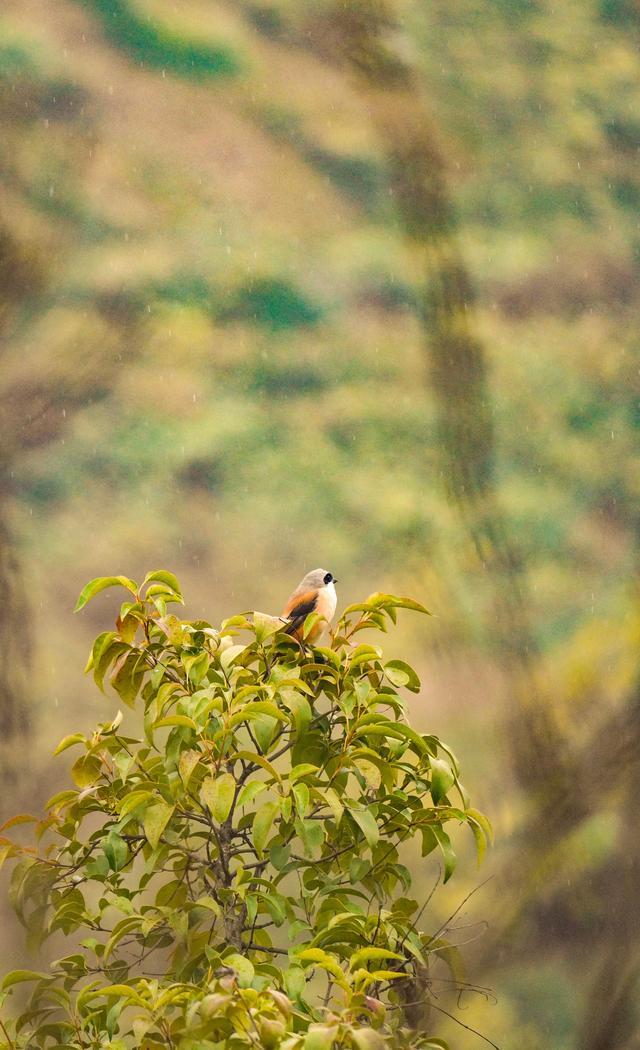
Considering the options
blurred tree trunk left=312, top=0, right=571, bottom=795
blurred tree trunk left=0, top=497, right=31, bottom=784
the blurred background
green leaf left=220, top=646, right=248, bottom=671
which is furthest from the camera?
blurred tree trunk left=312, top=0, right=571, bottom=795

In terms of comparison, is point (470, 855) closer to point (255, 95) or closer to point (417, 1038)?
point (417, 1038)

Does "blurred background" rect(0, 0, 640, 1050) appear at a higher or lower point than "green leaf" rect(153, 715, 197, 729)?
higher

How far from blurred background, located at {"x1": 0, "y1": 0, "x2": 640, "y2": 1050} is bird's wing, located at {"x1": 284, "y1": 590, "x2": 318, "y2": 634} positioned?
0.66 meters

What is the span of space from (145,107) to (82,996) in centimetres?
182

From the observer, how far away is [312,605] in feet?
6.16

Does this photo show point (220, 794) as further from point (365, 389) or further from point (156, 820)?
point (365, 389)

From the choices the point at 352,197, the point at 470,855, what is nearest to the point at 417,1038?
the point at 470,855

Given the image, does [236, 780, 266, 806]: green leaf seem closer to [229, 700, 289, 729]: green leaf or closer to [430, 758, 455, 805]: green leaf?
[229, 700, 289, 729]: green leaf

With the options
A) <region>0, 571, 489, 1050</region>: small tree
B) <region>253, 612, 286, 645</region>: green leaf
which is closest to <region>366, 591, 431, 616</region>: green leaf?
<region>0, 571, 489, 1050</region>: small tree

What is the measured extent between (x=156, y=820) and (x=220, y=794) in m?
0.10

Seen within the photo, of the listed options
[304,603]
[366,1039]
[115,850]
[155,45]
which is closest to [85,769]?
[115,850]

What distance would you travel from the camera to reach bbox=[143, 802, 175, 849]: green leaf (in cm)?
156

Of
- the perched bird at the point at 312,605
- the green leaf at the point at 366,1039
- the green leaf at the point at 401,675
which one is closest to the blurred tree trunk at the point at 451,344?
the perched bird at the point at 312,605

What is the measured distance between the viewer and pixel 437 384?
8.92 ft
